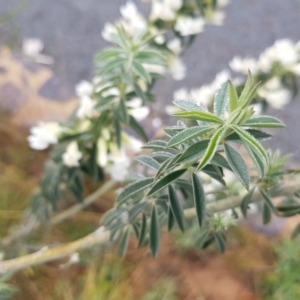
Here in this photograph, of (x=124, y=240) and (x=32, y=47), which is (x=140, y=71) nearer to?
(x=124, y=240)

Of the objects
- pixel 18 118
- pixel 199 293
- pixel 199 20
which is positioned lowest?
pixel 199 293

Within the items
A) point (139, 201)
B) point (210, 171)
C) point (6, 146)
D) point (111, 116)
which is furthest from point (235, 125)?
point (6, 146)

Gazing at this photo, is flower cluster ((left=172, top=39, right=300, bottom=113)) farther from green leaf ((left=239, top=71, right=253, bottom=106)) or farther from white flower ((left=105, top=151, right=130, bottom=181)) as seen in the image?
green leaf ((left=239, top=71, right=253, bottom=106))

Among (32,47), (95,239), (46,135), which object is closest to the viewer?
(95,239)

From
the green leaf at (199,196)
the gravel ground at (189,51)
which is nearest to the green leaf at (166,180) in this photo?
the green leaf at (199,196)

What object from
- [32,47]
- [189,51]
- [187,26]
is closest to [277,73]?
[187,26]

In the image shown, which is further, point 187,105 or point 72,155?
point 72,155

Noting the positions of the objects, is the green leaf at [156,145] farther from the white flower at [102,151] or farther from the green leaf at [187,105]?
the white flower at [102,151]

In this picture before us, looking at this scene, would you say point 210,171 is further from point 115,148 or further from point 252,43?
point 252,43
